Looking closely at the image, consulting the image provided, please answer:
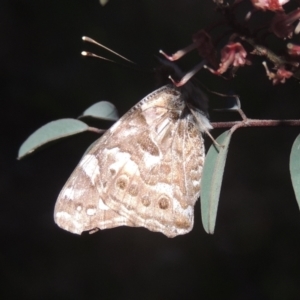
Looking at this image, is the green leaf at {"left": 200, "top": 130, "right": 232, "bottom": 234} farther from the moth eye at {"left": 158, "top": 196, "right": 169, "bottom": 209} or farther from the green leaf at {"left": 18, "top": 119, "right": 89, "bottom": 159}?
the green leaf at {"left": 18, "top": 119, "right": 89, "bottom": 159}

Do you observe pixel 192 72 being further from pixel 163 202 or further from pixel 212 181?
pixel 163 202

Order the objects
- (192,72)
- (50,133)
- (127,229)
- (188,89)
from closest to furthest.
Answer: (192,72) → (50,133) → (188,89) → (127,229)

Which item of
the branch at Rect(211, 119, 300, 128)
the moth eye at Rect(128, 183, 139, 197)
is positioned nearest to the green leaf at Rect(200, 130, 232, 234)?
the branch at Rect(211, 119, 300, 128)

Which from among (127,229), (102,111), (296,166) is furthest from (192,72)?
(127,229)

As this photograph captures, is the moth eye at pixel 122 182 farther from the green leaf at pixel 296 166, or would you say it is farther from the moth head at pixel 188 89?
the green leaf at pixel 296 166

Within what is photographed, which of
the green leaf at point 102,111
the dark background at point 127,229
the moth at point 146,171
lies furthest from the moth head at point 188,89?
the dark background at point 127,229
